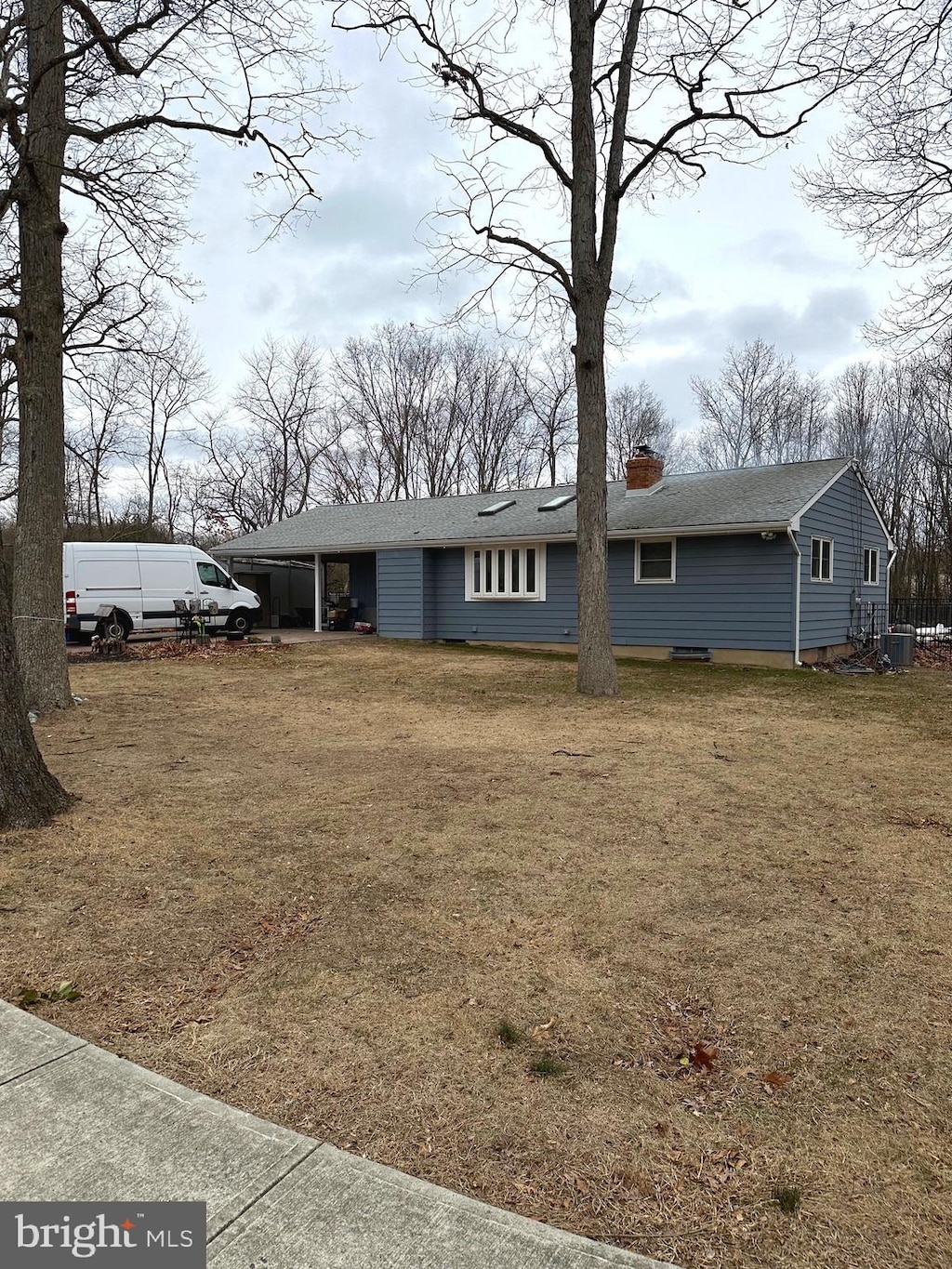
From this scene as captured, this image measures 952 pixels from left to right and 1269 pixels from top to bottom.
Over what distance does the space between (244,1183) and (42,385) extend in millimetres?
8318

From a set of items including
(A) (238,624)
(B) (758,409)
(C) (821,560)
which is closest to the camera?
(C) (821,560)

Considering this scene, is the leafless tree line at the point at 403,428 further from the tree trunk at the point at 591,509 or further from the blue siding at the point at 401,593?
the tree trunk at the point at 591,509

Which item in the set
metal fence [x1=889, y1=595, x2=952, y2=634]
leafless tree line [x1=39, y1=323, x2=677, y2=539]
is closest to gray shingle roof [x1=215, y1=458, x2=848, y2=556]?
metal fence [x1=889, y1=595, x2=952, y2=634]

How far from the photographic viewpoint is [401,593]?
17844 mm

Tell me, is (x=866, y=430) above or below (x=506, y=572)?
above

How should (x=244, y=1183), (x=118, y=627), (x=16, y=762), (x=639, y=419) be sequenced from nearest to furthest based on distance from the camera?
(x=244, y=1183), (x=16, y=762), (x=118, y=627), (x=639, y=419)

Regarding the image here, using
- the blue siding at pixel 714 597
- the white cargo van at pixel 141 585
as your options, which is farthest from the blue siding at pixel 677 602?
the white cargo van at pixel 141 585

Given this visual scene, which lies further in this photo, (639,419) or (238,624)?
(639,419)

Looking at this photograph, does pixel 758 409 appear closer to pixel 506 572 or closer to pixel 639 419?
pixel 639 419

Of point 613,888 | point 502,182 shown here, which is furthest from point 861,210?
point 613,888

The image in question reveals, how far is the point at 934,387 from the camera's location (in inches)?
1008

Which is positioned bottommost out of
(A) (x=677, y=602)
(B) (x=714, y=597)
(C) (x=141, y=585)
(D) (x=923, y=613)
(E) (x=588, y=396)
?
(D) (x=923, y=613)

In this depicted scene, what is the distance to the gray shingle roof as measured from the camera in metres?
13.6

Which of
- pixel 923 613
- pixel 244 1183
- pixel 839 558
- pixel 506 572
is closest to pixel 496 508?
pixel 506 572
